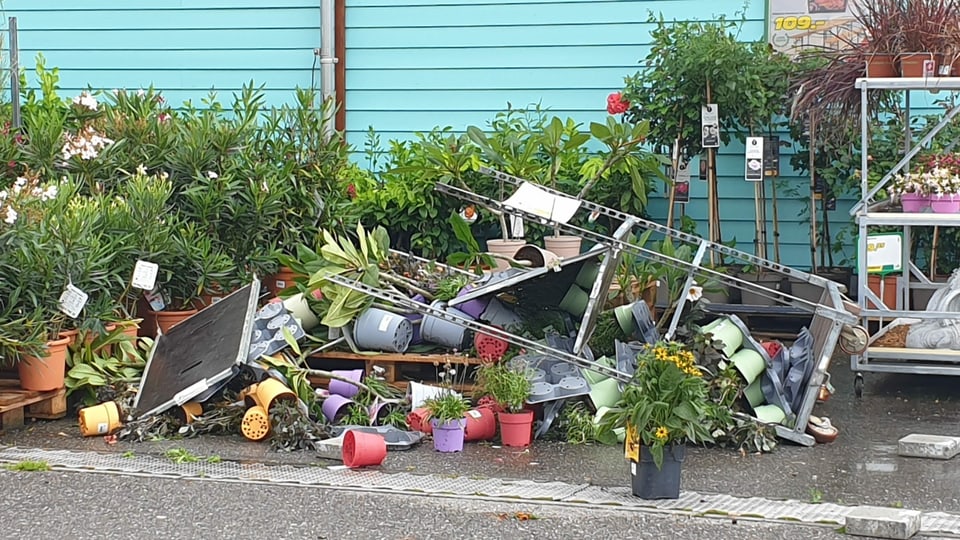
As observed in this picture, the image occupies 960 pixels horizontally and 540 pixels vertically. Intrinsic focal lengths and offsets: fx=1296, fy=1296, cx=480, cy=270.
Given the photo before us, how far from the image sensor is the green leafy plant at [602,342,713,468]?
5.27 m

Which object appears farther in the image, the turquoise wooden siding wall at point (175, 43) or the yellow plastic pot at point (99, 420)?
the turquoise wooden siding wall at point (175, 43)

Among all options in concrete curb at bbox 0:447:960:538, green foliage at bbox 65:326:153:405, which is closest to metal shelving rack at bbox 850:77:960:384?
concrete curb at bbox 0:447:960:538

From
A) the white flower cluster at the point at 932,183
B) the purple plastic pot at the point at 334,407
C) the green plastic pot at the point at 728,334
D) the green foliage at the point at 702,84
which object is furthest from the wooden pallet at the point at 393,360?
the green foliage at the point at 702,84

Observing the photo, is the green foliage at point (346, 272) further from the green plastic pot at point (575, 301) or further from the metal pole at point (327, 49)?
the metal pole at point (327, 49)

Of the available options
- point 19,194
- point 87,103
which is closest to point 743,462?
point 19,194

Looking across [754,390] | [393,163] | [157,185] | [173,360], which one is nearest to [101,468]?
[173,360]

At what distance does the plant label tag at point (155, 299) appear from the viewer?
7902 millimetres

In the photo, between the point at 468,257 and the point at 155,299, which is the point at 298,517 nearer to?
the point at 155,299

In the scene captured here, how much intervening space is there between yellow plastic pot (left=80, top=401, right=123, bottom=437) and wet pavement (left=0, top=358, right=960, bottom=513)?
65mm

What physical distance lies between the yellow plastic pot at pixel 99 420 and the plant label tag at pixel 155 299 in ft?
4.21

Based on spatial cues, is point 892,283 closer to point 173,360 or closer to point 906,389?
point 906,389

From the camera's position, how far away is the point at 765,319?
925cm

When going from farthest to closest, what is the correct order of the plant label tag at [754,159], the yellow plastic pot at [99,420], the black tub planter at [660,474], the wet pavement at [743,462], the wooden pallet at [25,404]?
the plant label tag at [754,159], the wooden pallet at [25,404], the yellow plastic pot at [99,420], the wet pavement at [743,462], the black tub planter at [660,474]

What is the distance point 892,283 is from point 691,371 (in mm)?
4101
